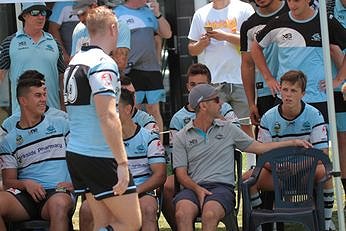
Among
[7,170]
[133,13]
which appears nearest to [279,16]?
[133,13]

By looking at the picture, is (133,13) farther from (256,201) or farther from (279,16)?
(256,201)

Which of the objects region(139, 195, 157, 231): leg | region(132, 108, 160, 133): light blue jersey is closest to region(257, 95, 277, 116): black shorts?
region(132, 108, 160, 133): light blue jersey

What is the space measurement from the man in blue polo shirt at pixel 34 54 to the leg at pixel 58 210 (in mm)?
1330

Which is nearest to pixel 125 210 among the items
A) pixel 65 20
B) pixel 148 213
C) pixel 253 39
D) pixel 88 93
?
pixel 88 93

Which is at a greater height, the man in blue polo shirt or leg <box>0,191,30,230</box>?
the man in blue polo shirt

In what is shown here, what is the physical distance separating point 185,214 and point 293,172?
84 centimetres

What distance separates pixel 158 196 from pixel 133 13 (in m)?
2.49

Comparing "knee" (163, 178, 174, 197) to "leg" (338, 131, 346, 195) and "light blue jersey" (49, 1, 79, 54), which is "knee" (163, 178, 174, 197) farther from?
"light blue jersey" (49, 1, 79, 54)

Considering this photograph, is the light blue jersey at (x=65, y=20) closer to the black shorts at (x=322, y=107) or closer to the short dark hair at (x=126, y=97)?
the short dark hair at (x=126, y=97)

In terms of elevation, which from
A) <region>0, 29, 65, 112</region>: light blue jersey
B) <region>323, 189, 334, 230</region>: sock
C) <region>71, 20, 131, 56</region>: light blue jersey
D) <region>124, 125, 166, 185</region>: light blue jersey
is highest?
<region>71, 20, 131, 56</region>: light blue jersey

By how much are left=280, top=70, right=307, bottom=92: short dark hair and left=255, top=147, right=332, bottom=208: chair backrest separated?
1.56 ft

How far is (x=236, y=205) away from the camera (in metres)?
6.60

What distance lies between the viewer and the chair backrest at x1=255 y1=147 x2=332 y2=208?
6211 mm

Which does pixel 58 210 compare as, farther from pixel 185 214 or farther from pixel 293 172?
pixel 293 172
